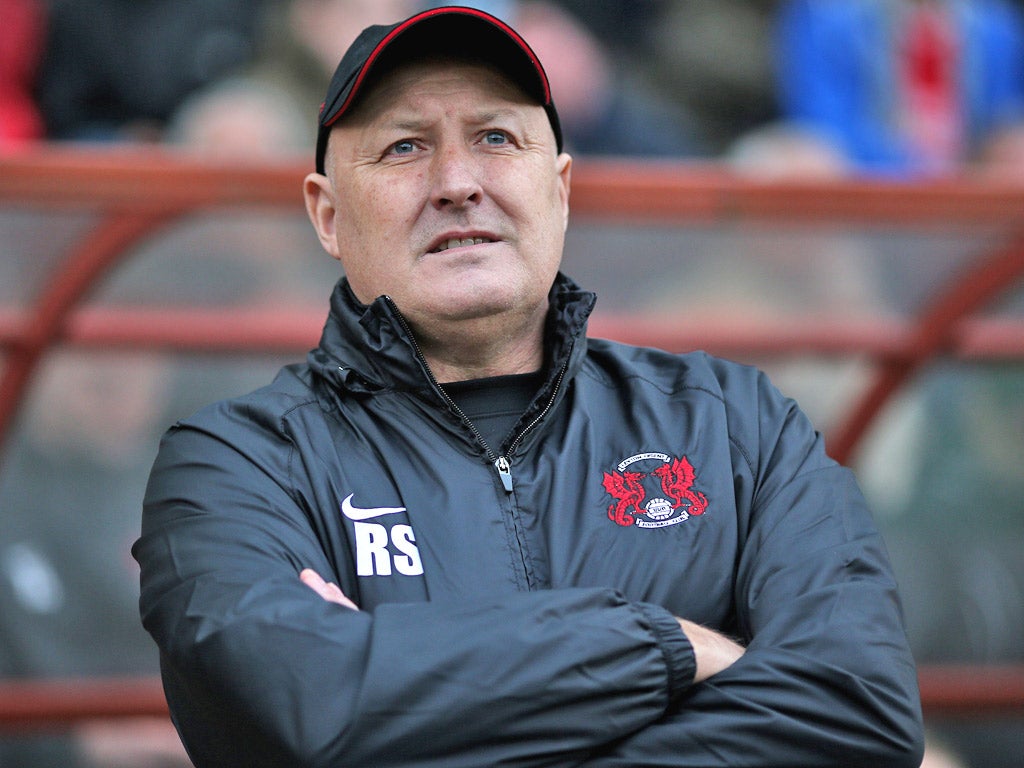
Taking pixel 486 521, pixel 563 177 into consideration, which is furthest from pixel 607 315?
pixel 486 521

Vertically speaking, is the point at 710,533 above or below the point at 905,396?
above

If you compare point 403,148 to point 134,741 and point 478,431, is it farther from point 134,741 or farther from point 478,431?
point 134,741

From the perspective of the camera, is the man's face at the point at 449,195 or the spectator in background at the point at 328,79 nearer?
the man's face at the point at 449,195

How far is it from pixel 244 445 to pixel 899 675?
973 mm

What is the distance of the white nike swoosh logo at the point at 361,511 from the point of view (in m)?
2.08

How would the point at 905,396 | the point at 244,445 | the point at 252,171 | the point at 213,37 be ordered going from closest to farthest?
1. the point at 244,445
2. the point at 252,171
3. the point at 905,396
4. the point at 213,37

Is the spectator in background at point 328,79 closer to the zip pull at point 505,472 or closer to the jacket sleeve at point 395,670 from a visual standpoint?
the zip pull at point 505,472

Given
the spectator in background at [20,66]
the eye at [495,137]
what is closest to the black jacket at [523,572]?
the eye at [495,137]

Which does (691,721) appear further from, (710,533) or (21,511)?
(21,511)

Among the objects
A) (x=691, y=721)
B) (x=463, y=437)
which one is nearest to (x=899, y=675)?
(x=691, y=721)

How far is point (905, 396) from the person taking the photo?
411 cm

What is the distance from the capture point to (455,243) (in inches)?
88.2

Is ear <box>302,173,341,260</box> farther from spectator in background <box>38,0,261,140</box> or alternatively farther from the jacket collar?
spectator in background <box>38,0,261,140</box>

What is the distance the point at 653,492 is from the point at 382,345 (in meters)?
0.46
